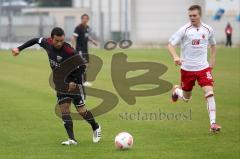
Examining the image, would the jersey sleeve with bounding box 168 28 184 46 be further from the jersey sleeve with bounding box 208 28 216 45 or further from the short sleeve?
the short sleeve

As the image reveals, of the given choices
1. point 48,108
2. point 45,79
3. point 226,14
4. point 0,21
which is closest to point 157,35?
point 226,14

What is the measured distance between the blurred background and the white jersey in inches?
1893

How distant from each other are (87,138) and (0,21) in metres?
52.0

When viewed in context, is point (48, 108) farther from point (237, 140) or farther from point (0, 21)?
point (0, 21)

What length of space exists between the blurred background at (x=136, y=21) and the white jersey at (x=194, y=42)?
158 feet

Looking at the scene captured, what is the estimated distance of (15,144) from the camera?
12.3 meters

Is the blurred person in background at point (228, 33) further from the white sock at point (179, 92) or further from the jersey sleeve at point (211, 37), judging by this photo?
the jersey sleeve at point (211, 37)

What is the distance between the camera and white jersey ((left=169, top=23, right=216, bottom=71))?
14.1 metres

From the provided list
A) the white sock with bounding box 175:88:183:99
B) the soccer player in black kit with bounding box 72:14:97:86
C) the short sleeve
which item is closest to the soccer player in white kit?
the white sock with bounding box 175:88:183:99

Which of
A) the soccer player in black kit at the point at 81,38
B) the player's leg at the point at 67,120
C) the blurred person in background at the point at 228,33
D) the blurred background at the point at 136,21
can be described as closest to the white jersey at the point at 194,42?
the player's leg at the point at 67,120

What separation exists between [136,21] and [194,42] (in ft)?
188

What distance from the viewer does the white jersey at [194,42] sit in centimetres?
1405

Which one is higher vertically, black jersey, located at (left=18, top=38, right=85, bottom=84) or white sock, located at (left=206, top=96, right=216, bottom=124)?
black jersey, located at (left=18, top=38, right=85, bottom=84)

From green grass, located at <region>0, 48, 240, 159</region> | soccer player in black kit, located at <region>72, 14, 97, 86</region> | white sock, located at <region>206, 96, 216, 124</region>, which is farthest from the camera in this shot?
soccer player in black kit, located at <region>72, 14, 97, 86</region>
